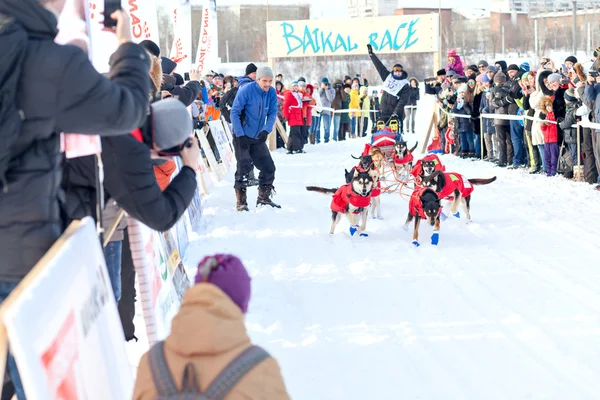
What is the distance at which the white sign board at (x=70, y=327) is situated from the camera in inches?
75.5

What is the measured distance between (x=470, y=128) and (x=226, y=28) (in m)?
63.3

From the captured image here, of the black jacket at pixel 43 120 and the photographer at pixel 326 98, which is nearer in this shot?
the black jacket at pixel 43 120

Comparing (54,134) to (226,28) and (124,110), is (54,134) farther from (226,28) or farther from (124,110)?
(226,28)

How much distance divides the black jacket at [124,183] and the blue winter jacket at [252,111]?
674cm

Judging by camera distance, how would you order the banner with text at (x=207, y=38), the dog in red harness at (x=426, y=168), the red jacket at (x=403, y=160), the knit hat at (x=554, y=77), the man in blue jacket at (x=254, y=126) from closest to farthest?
1. the dog in red harness at (x=426, y=168)
2. the man in blue jacket at (x=254, y=126)
3. the red jacket at (x=403, y=160)
4. the knit hat at (x=554, y=77)
5. the banner with text at (x=207, y=38)

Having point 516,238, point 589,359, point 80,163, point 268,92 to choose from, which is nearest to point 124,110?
point 80,163

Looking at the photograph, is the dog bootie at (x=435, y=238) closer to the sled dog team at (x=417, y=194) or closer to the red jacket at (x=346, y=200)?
the sled dog team at (x=417, y=194)

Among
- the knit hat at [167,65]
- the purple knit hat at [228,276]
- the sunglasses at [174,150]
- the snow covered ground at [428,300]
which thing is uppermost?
the knit hat at [167,65]

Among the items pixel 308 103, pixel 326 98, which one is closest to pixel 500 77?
pixel 308 103

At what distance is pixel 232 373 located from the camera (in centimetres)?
196

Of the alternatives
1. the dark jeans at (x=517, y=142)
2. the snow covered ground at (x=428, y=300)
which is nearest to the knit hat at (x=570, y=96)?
the snow covered ground at (x=428, y=300)

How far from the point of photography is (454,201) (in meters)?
8.50

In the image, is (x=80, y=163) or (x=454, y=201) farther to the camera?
(x=454, y=201)

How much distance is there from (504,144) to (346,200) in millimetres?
7019
